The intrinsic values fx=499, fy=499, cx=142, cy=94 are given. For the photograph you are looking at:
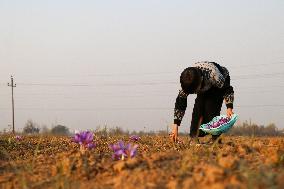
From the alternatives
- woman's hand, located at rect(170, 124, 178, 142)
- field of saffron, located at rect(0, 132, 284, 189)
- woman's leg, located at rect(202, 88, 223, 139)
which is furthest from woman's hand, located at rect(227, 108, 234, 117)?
field of saffron, located at rect(0, 132, 284, 189)

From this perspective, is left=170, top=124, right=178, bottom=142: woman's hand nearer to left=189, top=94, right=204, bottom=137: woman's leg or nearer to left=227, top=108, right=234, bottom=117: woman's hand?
left=189, top=94, right=204, bottom=137: woman's leg

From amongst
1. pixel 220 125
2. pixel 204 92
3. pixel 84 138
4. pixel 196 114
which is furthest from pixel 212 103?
pixel 84 138

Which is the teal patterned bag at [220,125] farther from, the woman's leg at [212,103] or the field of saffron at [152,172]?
the field of saffron at [152,172]

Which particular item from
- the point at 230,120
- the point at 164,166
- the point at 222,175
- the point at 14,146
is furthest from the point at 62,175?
the point at 14,146

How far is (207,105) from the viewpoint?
744 centimetres

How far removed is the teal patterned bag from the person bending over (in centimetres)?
14

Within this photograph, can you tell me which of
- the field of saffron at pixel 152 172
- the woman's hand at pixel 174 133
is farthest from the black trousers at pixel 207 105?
the field of saffron at pixel 152 172

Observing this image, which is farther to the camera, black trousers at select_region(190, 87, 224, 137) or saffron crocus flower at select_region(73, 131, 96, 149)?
black trousers at select_region(190, 87, 224, 137)

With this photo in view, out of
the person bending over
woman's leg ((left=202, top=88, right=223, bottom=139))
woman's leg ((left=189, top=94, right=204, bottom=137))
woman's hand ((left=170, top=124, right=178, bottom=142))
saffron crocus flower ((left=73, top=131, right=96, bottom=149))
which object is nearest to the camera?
saffron crocus flower ((left=73, top=131, right=96, bottom=149))

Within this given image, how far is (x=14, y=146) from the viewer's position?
8148 millimetres

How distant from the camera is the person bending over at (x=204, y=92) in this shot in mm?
Result: 6691

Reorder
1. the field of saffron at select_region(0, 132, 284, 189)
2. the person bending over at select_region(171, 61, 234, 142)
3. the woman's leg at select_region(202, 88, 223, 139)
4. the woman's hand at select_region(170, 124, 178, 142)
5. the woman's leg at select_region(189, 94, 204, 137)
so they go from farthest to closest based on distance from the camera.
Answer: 1. the woman's leg at select_region(189, 94, 204, 137)
2. the woman's leg at select_region(202, 88, 223, 139)
3. the woman's hand at select_region(170, 124, 178, 142)
4. the person bending over at select_region(171, 61, 234, 142)
5. the field of saffron at select_region(0, 132, 284, 189)

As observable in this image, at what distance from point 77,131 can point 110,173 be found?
38.2 inches

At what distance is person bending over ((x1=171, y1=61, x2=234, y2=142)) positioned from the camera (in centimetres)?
669
